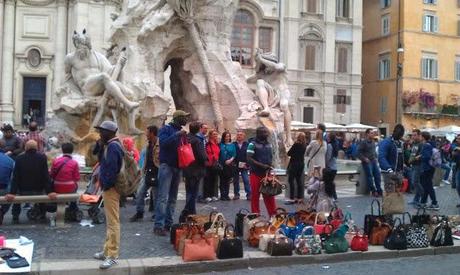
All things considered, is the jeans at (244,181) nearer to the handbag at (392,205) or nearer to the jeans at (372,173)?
the jeans at (372,173)

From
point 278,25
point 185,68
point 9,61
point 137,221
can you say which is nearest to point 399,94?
point 278,25

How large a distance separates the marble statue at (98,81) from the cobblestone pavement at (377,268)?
7.35m

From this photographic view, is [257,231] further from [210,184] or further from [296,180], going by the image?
[210,184]

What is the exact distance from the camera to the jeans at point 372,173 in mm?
13695

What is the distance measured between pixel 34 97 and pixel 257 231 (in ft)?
131

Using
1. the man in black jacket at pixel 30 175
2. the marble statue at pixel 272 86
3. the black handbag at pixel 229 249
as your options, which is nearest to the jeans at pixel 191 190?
the black handbag at pixel 229 249

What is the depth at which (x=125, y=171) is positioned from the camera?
671 cm

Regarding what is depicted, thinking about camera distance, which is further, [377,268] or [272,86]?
[272,86]

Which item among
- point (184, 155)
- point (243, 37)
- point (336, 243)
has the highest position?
point (243, 37)

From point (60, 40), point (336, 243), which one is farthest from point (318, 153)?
point (60, 40)

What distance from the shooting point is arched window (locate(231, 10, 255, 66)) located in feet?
145

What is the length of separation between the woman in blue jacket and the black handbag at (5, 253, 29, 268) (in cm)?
793

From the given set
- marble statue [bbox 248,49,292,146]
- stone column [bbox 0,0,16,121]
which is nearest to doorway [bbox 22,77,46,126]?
stone column [bbox 0,0,16,121]

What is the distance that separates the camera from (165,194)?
26.9 ft
